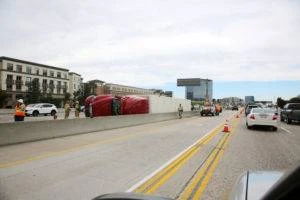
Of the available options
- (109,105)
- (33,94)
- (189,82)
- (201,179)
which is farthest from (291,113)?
(189,82)

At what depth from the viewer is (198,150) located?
13.5 m

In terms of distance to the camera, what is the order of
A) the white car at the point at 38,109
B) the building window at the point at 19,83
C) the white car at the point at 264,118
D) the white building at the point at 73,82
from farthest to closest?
the white building at the point at 73,82 < the building window at the point at 19,83 < the white car at the point at 38,109 < the white car at the point at 264,118

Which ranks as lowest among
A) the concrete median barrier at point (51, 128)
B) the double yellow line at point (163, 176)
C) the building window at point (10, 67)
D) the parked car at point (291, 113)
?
the double yellow line at point (163, 176)

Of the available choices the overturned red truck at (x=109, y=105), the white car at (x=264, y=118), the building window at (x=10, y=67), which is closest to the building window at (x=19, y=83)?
the building window at (x=10, y=67)

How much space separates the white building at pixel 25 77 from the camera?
9444 cm

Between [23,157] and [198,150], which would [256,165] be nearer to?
[198,150]

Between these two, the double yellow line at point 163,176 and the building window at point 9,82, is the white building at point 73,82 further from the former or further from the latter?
the double yellow line at point 163,176

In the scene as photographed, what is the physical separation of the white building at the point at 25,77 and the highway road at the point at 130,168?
85652mm

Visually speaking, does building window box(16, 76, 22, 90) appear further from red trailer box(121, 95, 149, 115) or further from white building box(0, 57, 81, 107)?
red trailer box(121, 95, 149, 115)

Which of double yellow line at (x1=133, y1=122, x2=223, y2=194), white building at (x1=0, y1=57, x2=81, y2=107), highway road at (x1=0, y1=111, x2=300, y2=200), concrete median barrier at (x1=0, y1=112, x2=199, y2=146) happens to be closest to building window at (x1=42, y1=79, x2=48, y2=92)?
white building at (x1=0, y1=57, x2=81, y2=107)

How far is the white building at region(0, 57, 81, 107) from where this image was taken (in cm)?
9444

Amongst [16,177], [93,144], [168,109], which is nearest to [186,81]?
[168,109]

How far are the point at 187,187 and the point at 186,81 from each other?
96.5 meters

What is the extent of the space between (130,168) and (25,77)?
97.6 meters
